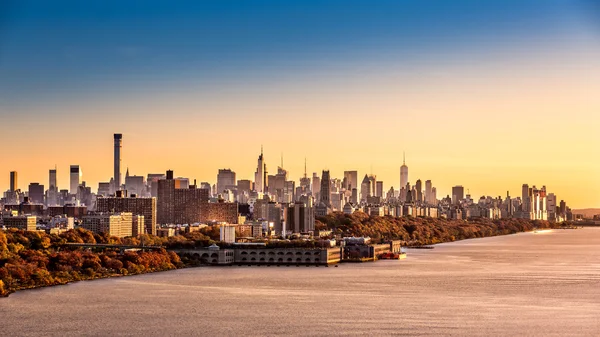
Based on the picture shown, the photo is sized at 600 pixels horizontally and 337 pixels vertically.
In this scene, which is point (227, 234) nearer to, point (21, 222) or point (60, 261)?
point (21, 222)

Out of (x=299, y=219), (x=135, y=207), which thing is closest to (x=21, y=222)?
(x=135, y=207)

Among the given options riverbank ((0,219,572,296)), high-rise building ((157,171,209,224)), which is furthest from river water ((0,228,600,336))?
high-rise building ((157,171,209,224))

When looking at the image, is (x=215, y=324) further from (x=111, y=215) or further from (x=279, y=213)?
(x=279, y=213)

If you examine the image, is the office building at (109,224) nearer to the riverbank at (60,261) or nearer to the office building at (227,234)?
the riverbank at (60,261)

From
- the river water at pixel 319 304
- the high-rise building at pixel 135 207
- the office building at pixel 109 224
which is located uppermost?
the high-rise building at pixel 135 207

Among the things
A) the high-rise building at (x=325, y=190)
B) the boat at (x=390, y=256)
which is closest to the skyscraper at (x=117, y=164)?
the high-rise building at (x=325, y=190)

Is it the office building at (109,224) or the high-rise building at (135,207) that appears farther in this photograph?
the high-rise building at (135,207)
